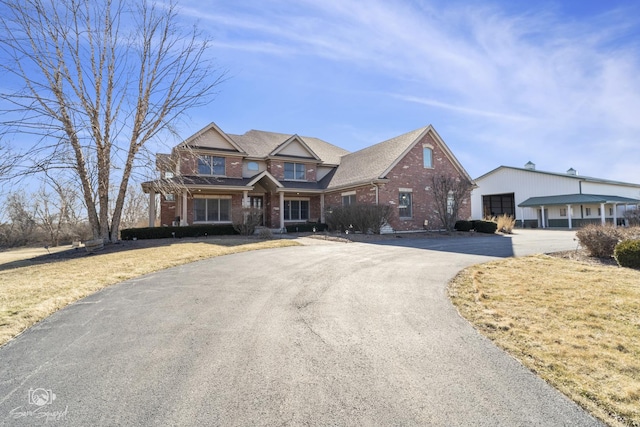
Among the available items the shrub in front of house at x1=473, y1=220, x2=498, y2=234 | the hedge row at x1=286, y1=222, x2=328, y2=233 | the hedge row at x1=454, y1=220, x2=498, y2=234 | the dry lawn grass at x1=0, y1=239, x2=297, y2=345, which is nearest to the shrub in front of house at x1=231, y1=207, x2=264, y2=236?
the hedge row at x1=286, y1=222, x2=328, y2=233

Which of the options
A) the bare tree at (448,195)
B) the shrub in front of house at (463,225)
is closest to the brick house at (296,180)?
the shrub in front of house at (463,225)

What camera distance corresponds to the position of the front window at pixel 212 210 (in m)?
22.1

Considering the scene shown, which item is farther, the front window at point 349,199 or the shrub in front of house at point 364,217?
the front window at point 349,199

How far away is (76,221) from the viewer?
2981cm

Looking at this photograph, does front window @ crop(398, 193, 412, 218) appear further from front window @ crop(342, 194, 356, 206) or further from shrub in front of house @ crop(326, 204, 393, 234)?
front window @ crop(342, 194, 356, 206)

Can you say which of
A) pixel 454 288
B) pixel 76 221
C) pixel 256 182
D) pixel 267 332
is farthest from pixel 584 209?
pixel 76 221

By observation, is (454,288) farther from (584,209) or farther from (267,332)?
(584,209)

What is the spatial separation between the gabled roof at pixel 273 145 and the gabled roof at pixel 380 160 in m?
2.89

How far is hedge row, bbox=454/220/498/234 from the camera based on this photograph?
2186 cm

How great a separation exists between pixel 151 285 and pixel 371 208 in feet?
42.8

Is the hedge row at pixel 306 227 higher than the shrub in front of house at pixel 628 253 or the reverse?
higher

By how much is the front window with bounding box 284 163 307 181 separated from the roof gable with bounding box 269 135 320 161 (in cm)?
79

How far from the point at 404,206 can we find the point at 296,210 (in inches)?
333

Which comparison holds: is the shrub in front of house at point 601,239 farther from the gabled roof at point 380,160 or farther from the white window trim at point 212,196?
the white window trim at point 212,196
